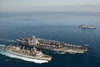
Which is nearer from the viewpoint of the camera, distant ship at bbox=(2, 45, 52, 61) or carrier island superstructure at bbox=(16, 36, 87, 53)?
distant ship at bbox=(2, 45, 52, 61)

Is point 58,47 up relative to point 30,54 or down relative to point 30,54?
up

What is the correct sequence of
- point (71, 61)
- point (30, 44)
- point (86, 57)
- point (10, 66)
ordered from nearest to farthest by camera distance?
point (10, 66) < point (71, 61) < point (86, 57) < point (30, 44)

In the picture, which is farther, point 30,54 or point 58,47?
point 58,47

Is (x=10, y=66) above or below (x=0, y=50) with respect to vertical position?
below

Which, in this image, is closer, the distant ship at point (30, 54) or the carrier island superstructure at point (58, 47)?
the distant ship at point (30, 54)

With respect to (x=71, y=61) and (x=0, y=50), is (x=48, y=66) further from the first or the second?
(x=0, y=50)

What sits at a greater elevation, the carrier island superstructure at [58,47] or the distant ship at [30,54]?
the carrier island superstructure at [58,47]

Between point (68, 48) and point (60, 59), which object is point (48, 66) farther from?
point (68, 48)

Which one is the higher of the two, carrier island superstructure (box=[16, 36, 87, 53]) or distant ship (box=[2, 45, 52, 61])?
carrier island superstructure (box=[16, 36, 87, 53])

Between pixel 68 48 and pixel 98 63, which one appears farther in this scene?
pixel 68 48

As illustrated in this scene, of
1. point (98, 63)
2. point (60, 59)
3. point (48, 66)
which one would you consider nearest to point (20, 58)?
point (48, 66)

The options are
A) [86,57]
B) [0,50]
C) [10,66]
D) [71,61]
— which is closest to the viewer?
[10,66]
